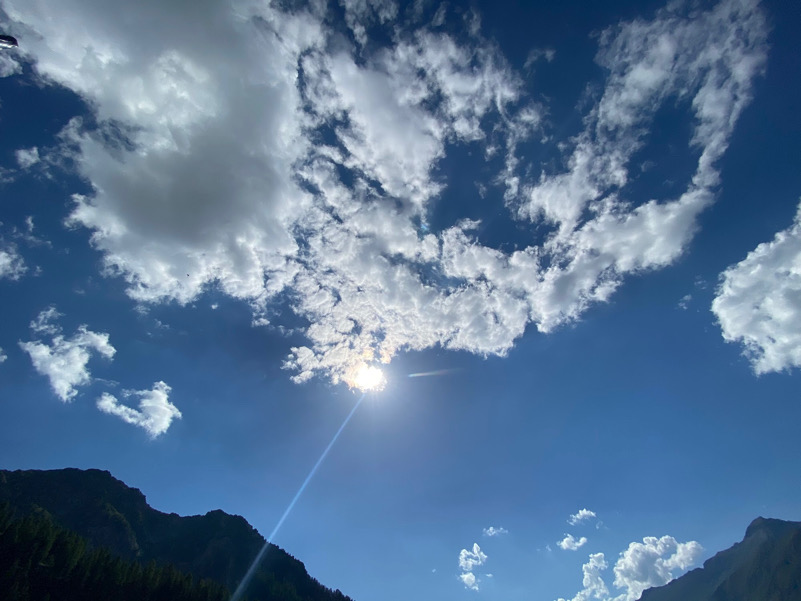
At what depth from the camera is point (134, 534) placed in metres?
174

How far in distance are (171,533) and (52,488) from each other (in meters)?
65.2

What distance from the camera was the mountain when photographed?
151 m

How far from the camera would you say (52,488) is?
158 m

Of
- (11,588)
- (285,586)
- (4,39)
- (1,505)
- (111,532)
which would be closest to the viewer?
(4,39)

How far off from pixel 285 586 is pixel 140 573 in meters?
109

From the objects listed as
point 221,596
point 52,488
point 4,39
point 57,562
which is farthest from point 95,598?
point 52,488

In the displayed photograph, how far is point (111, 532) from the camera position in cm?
15675

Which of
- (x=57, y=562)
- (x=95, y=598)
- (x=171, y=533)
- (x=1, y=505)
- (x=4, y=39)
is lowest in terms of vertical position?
(x=95, y=598)

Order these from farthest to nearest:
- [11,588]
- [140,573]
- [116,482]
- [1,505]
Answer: [116,482]
[140,573]
[1,505]
[11,588]

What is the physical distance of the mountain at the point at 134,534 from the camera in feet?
497

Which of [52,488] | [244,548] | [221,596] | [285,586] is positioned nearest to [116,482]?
[52,488]

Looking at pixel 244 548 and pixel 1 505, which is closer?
pixel 1 505

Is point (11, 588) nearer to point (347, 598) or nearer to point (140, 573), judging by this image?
point (140, 573)

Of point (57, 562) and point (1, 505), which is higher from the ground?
point (1, 505)
